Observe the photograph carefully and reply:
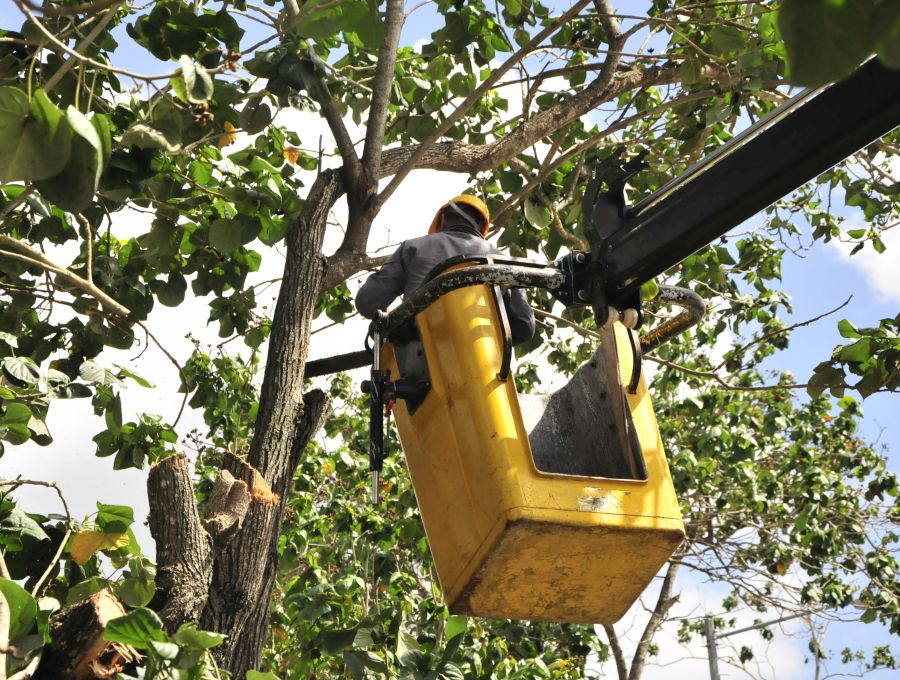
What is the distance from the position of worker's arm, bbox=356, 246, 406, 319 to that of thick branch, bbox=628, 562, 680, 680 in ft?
26.4

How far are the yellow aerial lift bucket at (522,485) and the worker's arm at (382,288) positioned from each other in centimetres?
31

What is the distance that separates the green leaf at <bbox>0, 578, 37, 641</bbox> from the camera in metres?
2.71

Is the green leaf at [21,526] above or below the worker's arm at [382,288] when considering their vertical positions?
below

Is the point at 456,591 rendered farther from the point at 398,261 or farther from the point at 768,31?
the point at 768,31

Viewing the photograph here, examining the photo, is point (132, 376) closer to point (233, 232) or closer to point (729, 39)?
point (233, 232)

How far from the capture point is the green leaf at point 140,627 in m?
2.69

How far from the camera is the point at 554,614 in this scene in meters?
3.43

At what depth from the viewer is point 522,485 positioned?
3.07m

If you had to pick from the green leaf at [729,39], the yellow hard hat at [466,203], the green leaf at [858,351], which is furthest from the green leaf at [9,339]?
the green leaf at [858,351]

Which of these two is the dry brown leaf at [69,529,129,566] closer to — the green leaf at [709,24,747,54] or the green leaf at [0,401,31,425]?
the green leaf at [0,401,31,425]

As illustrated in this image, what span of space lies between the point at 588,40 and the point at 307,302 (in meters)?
2.75

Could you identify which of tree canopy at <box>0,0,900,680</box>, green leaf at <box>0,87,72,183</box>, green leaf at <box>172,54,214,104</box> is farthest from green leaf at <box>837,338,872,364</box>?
green leaf at <box>0,87,72,183</box>

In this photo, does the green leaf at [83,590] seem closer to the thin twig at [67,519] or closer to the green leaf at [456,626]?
the thin twig at [67,519]

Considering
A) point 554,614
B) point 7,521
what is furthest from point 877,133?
point 7,521
